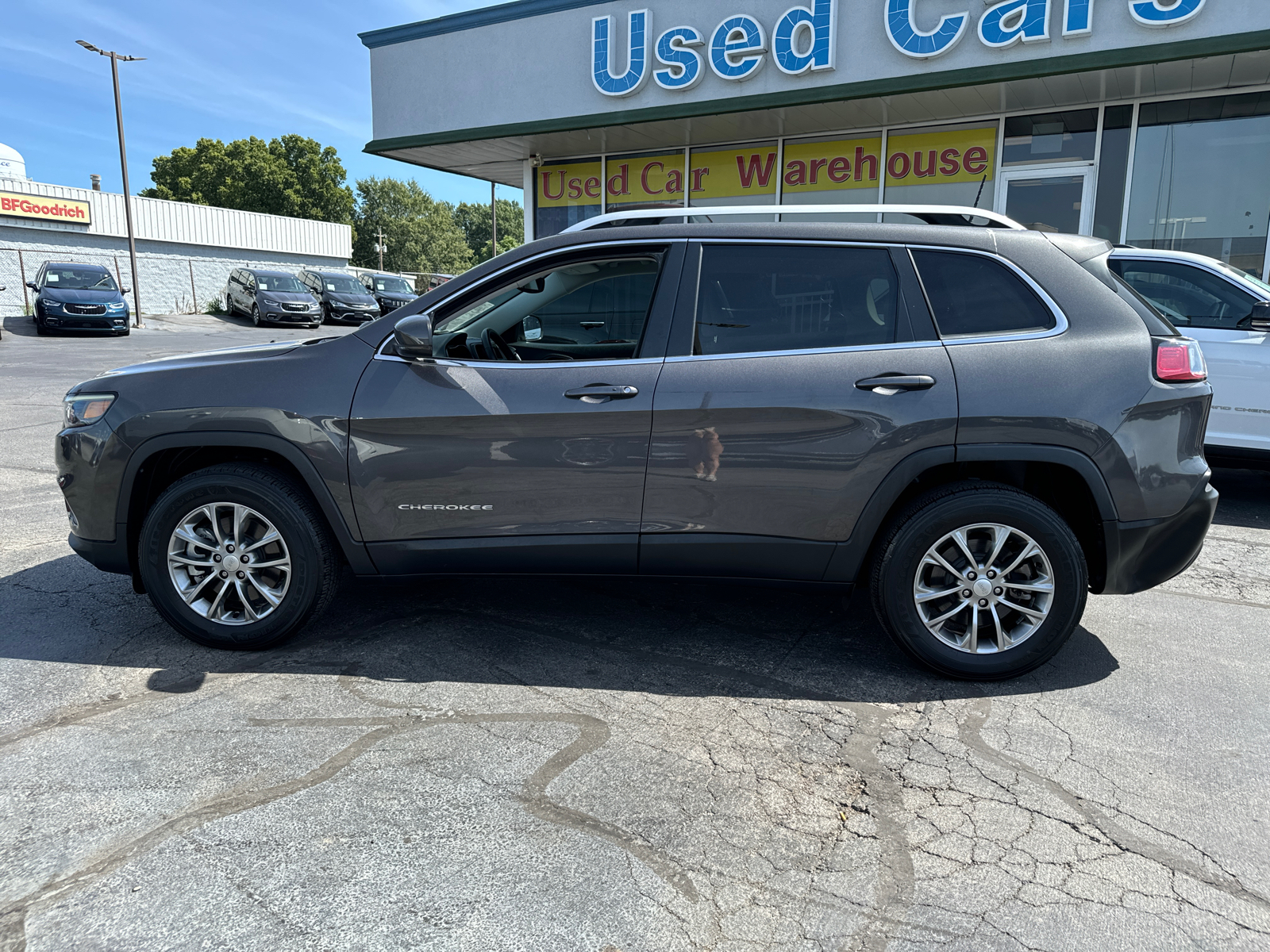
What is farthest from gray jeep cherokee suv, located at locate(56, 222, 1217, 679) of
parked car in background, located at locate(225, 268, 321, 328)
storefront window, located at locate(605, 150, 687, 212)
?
parked car in background, located at locate(225, 268, 321, 328)

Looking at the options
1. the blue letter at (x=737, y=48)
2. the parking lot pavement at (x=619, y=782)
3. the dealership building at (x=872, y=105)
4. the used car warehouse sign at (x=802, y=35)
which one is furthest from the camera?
the blue letter at (x=737, y=48)

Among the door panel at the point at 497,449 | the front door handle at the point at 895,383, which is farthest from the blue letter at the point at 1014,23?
the door panel at the point at 497,449

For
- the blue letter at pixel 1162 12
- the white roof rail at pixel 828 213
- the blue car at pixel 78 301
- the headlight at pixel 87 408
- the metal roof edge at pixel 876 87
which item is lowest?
the headlight at pixel 87 408

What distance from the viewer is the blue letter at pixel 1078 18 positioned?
355 inches

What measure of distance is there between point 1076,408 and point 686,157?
1076 centimetres

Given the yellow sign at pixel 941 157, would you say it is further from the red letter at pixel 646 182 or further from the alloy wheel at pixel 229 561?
the alloy wheel at pixel 229 561

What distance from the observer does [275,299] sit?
2800 cm

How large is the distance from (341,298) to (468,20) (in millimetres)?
17429

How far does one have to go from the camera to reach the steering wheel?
12.4 ft

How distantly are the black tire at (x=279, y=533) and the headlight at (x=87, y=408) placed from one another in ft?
1.50

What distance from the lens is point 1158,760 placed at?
3016 millimetres

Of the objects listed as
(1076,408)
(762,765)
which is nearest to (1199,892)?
(762,765)

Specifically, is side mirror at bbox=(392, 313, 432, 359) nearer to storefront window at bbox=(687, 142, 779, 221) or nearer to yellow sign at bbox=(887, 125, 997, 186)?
yellow sign at bbox=(887, 125, 997, 186)

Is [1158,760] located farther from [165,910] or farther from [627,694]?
[165,910]
